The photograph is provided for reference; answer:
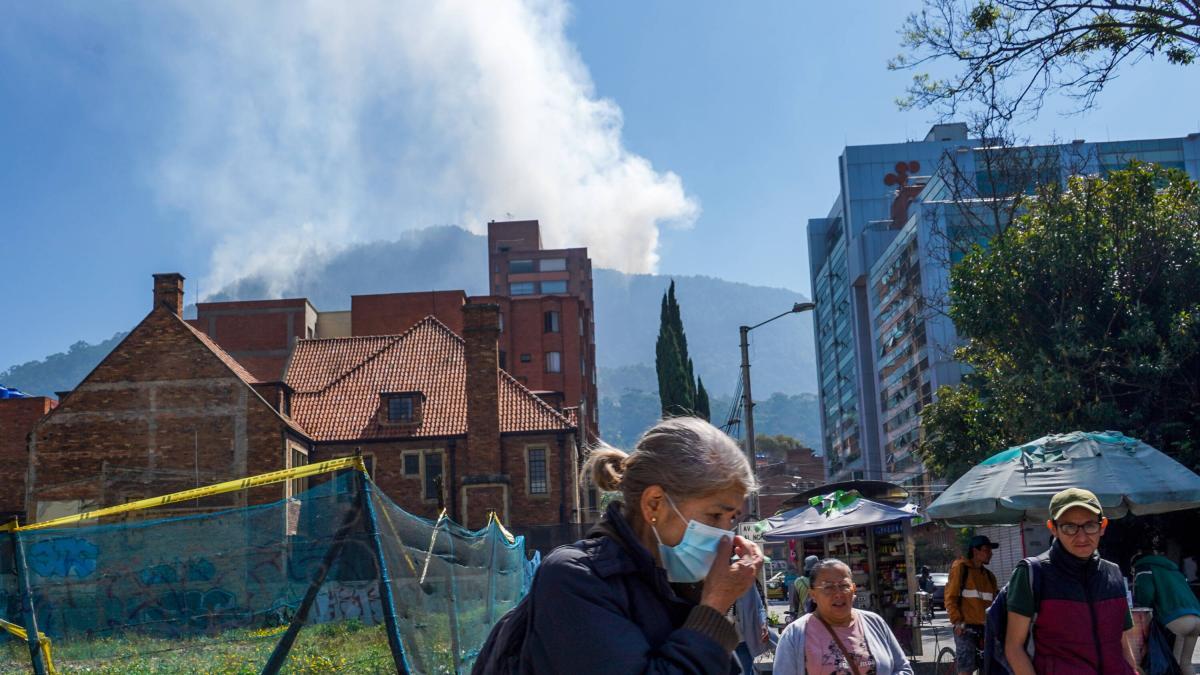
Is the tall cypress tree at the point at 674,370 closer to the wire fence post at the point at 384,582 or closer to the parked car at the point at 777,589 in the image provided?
the parked car at the point at 777,589

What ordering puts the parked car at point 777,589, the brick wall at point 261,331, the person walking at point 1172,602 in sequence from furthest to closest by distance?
the brick wall at point 261,331 → the parked car at point 777,589 → the person walking at point 1172,602

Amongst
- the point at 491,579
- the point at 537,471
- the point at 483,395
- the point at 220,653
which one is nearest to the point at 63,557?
the point at 220,653

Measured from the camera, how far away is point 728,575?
9.44 feet

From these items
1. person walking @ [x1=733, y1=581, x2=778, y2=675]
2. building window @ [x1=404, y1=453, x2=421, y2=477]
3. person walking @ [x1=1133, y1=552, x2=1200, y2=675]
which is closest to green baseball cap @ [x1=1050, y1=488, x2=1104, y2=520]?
person walking @ [x1=733, y1=581, x2=778, y2=675]

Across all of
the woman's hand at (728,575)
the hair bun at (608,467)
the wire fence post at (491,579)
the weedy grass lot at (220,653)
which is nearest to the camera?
the woman's hand at (728,575)

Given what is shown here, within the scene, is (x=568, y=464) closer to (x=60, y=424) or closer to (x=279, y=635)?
(x=60, y=424)

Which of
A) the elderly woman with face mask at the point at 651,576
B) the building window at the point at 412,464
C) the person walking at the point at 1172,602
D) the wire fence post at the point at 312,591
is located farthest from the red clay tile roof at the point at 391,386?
the elderly woman with face mask at the point at 651,576

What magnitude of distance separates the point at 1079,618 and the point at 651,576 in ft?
13.1

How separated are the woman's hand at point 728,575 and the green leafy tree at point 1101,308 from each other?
747 inches

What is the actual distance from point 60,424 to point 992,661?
4087 centimetres

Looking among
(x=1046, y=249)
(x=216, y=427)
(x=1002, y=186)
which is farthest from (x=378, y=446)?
(x=1046, y=249)

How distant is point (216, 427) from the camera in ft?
137

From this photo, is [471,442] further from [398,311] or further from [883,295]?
[883,295]

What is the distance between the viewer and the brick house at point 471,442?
45.2 meters
